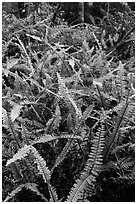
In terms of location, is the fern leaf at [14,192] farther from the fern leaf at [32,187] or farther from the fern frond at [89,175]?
the fern frond at [89,175]

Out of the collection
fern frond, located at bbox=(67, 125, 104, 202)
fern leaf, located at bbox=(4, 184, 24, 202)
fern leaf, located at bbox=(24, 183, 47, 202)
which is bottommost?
fern leaf, located at bbox=(4, 184, 24, 202)

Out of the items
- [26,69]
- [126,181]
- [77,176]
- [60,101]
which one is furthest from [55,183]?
[26,69]

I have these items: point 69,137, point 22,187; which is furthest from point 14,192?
point 69,137

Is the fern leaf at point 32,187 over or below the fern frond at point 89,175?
below

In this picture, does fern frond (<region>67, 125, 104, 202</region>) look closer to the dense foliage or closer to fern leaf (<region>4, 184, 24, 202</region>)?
the dense foliage

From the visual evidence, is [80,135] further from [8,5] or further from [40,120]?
[8,5]

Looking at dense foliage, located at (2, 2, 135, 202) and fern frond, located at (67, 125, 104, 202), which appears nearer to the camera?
fern frond, located at (67, 125, 104, 202)

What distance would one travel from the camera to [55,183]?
0.94m

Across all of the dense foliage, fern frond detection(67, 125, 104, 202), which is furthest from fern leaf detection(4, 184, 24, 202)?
fern frond detection(67, 125, 104, 202)

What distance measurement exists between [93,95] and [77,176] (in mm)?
334

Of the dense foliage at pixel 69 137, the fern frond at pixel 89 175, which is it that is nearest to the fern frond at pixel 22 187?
the dense foliage at pixel 69 137

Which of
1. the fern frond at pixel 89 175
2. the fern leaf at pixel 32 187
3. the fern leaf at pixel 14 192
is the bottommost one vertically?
the fern leaf at pixel 14 192

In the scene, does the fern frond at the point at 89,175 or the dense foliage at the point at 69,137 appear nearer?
the fern frond at the point at 89,175

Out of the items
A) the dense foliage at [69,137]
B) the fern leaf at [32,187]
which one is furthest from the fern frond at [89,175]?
the fern leaf at [32,187]
